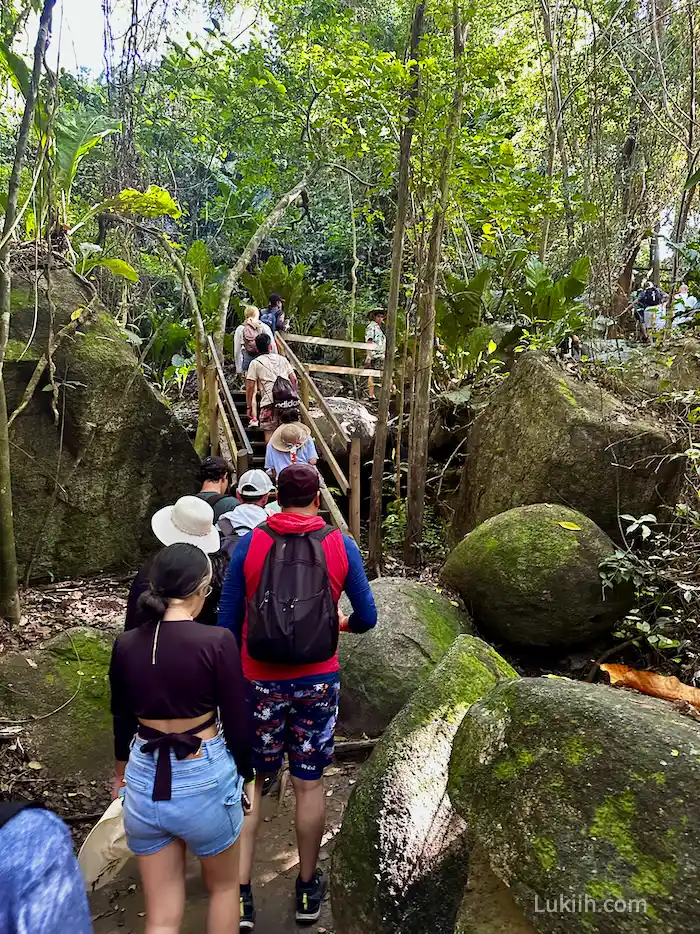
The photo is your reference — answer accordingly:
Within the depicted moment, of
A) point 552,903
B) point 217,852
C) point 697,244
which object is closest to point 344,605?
point 217,852

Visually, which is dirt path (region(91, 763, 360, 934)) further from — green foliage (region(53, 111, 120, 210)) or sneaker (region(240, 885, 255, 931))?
green foliage (region(53, 111, 120, 210))

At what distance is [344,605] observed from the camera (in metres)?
4.74

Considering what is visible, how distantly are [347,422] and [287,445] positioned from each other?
5.06m

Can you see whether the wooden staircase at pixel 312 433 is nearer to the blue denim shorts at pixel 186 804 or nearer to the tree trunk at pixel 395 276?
the tree trunk at pixel 395 276

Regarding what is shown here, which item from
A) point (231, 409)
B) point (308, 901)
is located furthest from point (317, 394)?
point (308, 901)

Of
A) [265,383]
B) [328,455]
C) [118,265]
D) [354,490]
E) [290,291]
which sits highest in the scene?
[290,291]

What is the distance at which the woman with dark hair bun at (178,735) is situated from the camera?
6.34ft

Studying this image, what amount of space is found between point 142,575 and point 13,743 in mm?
1733

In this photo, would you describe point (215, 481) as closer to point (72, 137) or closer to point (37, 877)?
point (37, 877)

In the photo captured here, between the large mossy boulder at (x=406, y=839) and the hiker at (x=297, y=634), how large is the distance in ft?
0.74

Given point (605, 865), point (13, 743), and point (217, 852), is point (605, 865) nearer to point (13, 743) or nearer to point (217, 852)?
point (217, 852)

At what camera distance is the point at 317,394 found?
802 centimetres

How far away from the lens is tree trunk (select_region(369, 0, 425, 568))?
5680mm

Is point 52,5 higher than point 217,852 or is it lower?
higher
